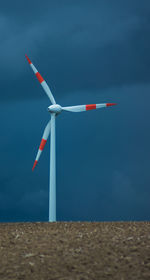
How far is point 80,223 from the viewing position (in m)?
22.3

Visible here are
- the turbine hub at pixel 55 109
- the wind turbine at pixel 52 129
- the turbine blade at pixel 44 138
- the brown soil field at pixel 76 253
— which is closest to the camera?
the brown soil field at pixel 76 253

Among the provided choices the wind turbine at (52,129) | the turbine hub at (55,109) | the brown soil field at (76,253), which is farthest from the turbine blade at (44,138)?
the brown soil field at (76,253)

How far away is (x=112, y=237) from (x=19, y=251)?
416 centimetres

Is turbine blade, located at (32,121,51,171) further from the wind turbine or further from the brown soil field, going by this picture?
the brown soil field

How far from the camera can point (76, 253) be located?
1553 centimetres

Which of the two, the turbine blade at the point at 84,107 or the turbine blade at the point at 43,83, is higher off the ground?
the turbine blade at the point at 43,83

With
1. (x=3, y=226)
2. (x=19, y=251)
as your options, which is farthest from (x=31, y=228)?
(x=19, y=251)

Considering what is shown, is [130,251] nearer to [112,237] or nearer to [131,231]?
[112,237]

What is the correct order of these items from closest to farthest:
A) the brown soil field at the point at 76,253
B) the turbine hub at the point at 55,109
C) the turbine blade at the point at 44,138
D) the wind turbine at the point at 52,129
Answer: the brown soil field at the point at 76,253 < the wind turbine at the point at 52,129 < the turbine hub at the point at 55,109 < the turbine blade at the point at 44,138

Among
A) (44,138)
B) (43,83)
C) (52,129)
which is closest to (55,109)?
(52,129)

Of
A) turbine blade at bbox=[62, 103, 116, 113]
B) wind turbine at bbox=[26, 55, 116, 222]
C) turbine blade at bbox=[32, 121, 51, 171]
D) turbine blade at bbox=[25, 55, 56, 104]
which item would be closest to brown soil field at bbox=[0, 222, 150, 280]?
wind turbine at bbox=[26, 55, 116, 222]

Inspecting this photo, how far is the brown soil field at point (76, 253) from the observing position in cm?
1397

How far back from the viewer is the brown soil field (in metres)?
14.0

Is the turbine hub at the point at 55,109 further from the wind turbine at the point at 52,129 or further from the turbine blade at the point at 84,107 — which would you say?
the turbine blade at the point at 84,107
